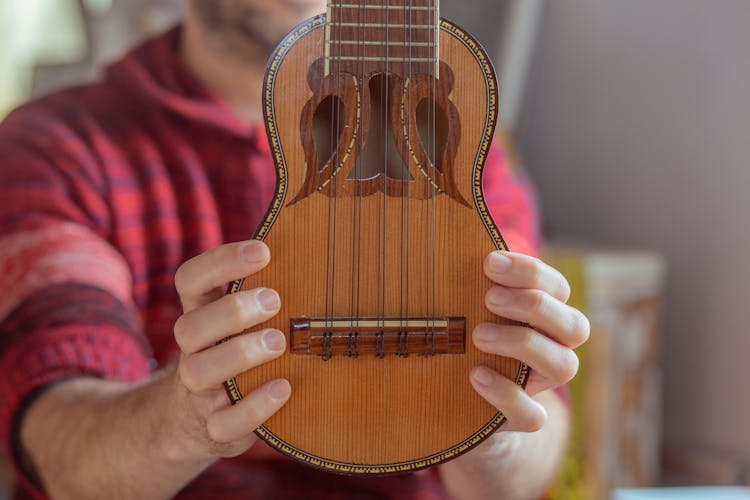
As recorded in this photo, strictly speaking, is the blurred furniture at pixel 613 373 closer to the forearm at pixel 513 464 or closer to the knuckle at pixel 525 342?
the forearm at pixel 513 464

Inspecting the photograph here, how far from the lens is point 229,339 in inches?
20.3

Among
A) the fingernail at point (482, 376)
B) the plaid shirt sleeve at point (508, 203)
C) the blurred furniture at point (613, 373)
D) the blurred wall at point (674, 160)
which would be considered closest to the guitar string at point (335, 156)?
the fingernail at point (482, 376)

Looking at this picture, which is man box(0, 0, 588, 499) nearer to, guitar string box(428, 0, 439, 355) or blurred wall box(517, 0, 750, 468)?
guitar string box(428, 0, 439, 355)

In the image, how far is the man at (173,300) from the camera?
0.53 metres

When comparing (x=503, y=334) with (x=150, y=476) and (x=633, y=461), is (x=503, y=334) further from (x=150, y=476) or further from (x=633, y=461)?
(x=633, y=461)

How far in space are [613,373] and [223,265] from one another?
109cm

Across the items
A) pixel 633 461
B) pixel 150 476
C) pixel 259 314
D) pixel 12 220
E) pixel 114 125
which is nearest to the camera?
pixel 259 314

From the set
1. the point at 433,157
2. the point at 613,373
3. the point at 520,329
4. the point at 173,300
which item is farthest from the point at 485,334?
the point at 613,373

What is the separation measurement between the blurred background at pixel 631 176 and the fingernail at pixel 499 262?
2.92ft

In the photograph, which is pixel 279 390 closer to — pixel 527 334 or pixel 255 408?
pixel 255 408

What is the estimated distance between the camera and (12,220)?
83 centimetres

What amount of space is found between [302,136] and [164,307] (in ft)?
1.52

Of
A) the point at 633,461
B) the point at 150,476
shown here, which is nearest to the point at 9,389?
the point at 150,476

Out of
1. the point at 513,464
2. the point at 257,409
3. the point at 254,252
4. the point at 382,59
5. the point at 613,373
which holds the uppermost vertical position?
the point at 382,59
